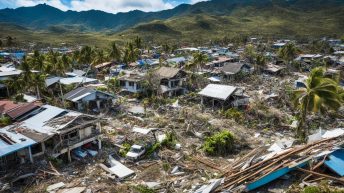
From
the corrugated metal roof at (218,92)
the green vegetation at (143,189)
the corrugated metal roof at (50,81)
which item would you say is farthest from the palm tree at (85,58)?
the green vegetation at (143,189)

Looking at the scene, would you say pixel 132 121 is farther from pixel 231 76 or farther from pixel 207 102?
pixel 231 76

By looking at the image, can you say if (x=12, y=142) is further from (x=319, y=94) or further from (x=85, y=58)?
(x=85, y=58)

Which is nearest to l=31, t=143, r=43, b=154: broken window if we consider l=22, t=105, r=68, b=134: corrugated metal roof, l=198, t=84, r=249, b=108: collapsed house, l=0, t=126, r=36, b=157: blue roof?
l=0, t=126, r=36, b=157: blue roof

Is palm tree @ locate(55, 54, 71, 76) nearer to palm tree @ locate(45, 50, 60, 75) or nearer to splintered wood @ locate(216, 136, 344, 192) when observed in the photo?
palm tree @ locate(45, 50, 60, 75)

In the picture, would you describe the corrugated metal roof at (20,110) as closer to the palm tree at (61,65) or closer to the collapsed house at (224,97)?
the collapsed house at (224,97)

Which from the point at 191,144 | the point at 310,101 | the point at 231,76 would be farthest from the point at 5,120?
the point at 231,76

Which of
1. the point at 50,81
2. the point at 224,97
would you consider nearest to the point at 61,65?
the point at 50,81
